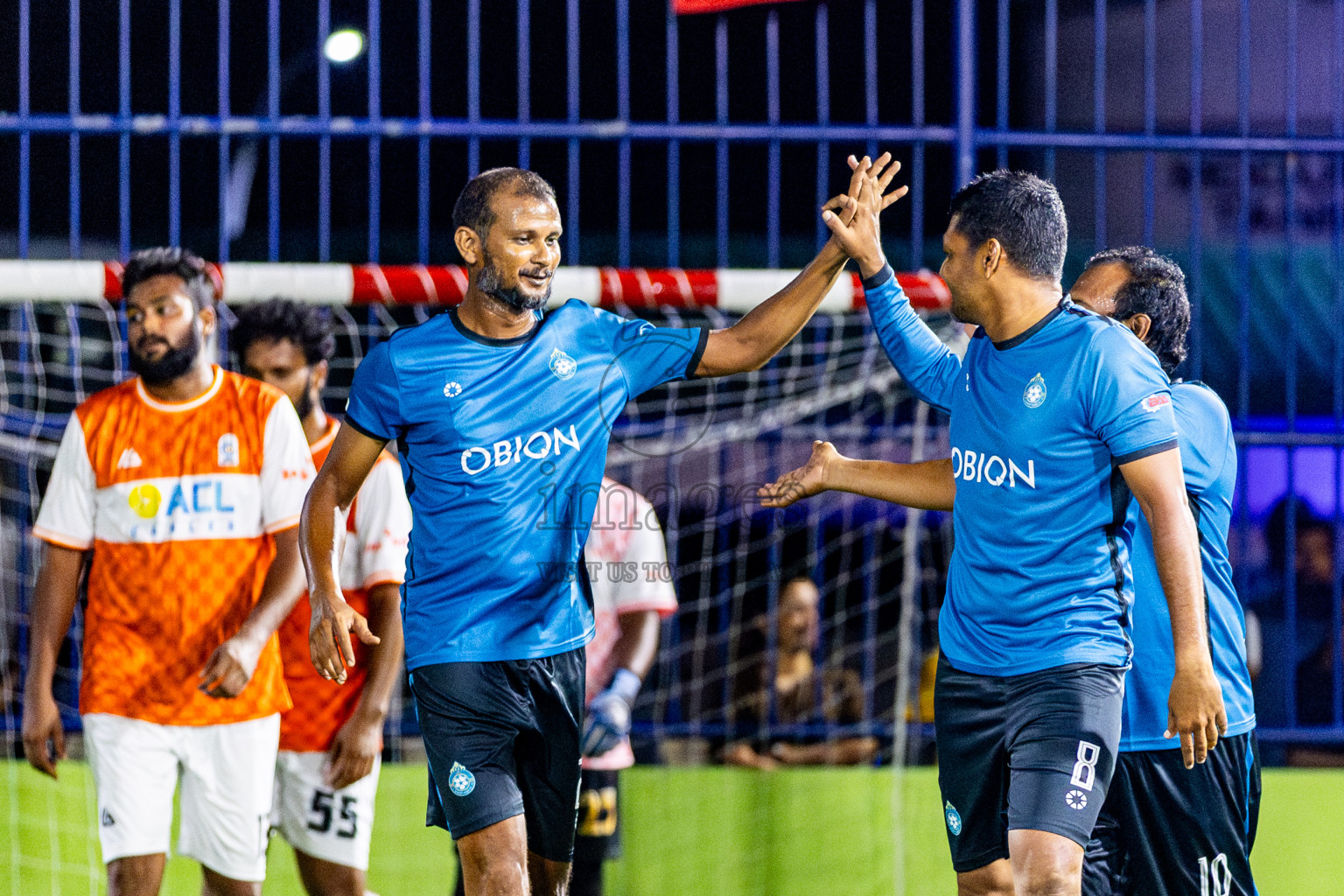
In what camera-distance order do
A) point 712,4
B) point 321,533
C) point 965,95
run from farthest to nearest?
point 712,4 < point 965,95 < point 321,533

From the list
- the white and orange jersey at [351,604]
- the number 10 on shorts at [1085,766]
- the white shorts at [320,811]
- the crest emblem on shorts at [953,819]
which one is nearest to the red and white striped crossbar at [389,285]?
the white and orange jersey at [351,604]

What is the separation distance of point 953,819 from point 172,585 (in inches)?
88.5

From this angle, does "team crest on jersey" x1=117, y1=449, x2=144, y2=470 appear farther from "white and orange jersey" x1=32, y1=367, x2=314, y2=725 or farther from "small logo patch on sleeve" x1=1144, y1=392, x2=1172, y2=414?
"small logo patch on sleeve" x1=1144, y1=392, x2=1172, y2=414

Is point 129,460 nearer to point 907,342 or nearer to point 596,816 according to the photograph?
point 596,816

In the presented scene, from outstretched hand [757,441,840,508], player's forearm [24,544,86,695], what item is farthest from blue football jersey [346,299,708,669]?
player's forearm [24,544,86,695]

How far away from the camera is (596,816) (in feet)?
15.5

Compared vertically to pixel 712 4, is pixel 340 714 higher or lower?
lower

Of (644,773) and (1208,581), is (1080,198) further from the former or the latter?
(1208,581)

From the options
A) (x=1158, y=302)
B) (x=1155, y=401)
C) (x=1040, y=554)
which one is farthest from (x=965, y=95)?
(x=1040, y=554)

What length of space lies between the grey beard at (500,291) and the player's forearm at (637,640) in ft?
4.23

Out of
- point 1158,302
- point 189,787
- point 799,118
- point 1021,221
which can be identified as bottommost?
point 189,787

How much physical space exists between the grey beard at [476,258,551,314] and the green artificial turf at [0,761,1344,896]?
8.01 feet

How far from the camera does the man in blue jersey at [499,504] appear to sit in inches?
135

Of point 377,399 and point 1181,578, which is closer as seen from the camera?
point 1181,578
